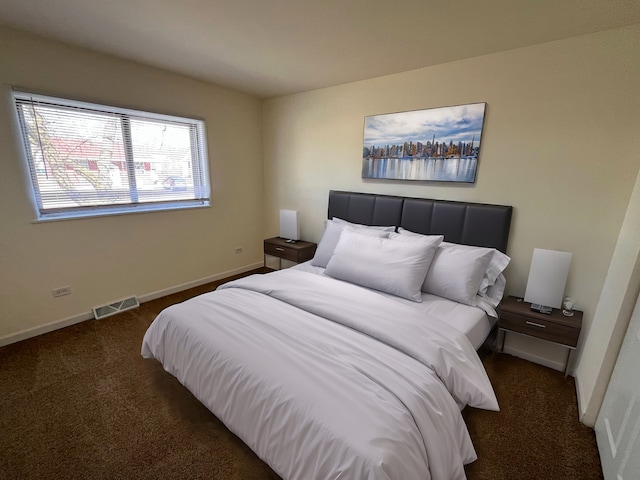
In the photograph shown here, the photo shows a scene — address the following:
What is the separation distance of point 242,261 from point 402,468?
11.2 feet

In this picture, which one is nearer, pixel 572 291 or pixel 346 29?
pixel 346 29

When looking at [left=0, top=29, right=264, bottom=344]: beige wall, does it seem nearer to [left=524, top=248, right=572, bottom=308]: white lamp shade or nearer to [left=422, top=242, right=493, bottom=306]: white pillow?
[left=422, top=242, right=493, bottom=306]: white pillow

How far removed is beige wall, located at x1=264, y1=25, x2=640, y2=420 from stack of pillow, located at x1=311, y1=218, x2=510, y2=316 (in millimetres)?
334

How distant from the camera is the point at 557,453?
151 centimetres

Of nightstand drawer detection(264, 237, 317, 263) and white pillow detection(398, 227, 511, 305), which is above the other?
white pillow detection(398, 227, 511, 305)

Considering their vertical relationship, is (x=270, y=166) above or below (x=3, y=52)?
below

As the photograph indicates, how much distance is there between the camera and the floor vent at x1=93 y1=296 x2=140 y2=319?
2.74 metres

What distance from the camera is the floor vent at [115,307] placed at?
108 inches

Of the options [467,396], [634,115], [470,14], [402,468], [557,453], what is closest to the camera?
[402,468]

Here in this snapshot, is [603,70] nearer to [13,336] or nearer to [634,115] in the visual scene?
[634,115]

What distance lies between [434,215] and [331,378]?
186 centimetres

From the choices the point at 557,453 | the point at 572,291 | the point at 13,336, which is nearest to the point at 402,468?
the point at 557,453

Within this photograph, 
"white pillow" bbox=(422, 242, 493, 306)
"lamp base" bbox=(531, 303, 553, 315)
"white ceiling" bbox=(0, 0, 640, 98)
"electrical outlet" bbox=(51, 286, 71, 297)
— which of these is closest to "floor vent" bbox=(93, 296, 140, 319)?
"electrical outlet" bbox=(51, 286, 71, 297)

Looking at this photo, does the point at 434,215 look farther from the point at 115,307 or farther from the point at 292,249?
Result: the point at 115,307
